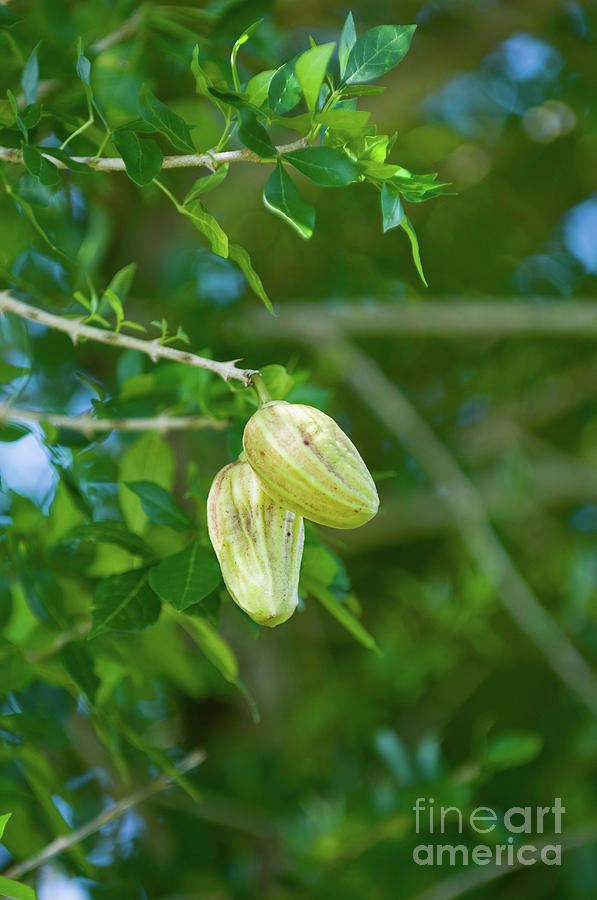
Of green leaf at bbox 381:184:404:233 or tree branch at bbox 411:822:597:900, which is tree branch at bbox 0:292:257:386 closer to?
green leaf at bbox 381:184:404:233

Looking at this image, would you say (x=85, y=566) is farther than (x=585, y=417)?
No

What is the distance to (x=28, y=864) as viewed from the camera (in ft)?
2.97

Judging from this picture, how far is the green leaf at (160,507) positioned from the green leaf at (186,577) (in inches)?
2.4

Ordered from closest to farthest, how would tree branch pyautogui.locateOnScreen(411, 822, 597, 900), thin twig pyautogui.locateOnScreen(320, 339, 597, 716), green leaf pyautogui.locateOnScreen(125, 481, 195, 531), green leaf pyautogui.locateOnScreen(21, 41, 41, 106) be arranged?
1. green leaf pyautogui.locateOnScreen(21, 41, 41, 106)
2. green leaf pyautogui.locateOnScreen(125, 481, 195, 531)
3. tree branch pyautogui.locateOnScreen(411, 822, 597, 900)
4. thin twig pyautogui.locateOnScreen(320, 339, 597, 716)

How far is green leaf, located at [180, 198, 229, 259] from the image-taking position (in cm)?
69

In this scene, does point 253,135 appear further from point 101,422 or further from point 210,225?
point 101,422

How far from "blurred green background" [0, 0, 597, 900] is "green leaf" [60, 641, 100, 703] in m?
0.09

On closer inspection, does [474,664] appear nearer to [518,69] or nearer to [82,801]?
[82,801]

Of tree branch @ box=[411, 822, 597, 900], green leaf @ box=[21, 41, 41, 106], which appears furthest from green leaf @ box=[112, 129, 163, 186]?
tree branch @ box=[411, 822, 597, 900]

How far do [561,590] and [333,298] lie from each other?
1.19 m

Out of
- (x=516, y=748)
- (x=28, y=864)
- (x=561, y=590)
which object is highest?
(x=28, y=864)

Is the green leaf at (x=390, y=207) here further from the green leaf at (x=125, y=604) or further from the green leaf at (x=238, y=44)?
the green leaf at (x=125, y=604)

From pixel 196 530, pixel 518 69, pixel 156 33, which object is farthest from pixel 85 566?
pixel 518 69

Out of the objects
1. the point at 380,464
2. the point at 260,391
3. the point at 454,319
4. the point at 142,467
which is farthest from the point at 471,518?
the point at 260,391
